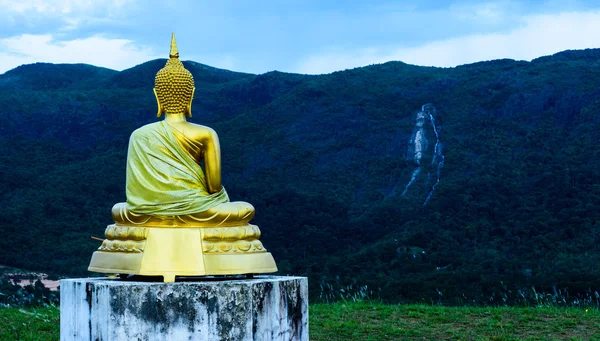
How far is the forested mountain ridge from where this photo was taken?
61.1ft

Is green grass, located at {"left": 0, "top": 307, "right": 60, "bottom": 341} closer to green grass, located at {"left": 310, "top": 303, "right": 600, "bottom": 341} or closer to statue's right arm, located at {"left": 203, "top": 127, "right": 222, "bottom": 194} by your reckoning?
green grass, located at {"left": 310, "top": 303, "right": 600, "bottom": 341}

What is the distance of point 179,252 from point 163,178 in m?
0.70

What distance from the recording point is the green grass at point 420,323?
912 centimetres

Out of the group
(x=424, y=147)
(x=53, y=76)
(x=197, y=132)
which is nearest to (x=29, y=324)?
(x=197, y=132)

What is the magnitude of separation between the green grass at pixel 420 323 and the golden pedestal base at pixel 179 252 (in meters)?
2.75

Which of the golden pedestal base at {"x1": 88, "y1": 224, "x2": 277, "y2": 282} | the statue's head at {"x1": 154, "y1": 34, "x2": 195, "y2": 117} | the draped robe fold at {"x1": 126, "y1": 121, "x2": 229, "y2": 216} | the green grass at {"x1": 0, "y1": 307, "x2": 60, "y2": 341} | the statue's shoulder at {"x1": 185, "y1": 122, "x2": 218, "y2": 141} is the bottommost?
the green grass at {"x1": 0, "y1": 307, "x2": 60, "y2": 341}

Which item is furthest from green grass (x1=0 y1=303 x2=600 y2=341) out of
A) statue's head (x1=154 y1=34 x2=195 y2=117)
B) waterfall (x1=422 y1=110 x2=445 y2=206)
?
waterfall (x1=422 y1=110 x2=445 y2=206)

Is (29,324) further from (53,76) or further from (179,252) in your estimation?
(53,76)

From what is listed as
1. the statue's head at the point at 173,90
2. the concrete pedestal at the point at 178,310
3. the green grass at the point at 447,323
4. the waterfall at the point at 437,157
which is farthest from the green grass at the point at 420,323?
the waterfall at the point at 437,157

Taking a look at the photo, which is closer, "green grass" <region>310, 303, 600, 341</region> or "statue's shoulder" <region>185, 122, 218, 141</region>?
"statue's shoulder" <region>185, 122, 218, 141</region>

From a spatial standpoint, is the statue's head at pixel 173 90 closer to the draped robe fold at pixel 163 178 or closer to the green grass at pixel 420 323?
the draped robe fold at pixel 163 178

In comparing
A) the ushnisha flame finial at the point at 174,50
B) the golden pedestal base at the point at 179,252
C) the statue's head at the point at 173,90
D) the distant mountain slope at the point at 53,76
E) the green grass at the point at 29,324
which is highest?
the distant mountain slope at the point at 53,76

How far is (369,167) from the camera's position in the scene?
26.8 m

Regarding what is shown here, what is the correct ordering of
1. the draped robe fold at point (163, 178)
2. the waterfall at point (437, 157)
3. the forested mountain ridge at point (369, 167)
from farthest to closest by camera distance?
1. the waterfall at point (437, 157)
2. the forested mountain ridge at point (369, 167)
3. the draped robe fold at point (163, 178)
